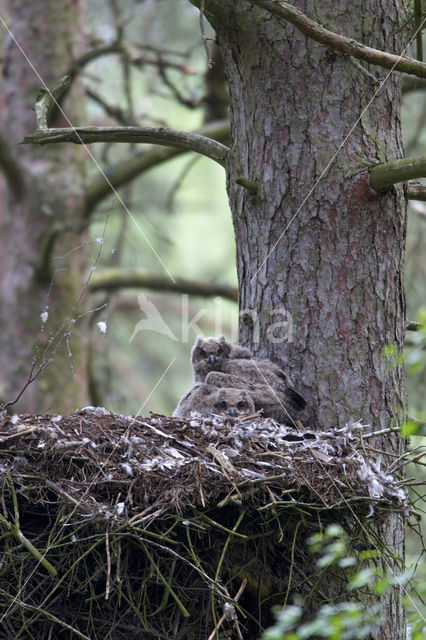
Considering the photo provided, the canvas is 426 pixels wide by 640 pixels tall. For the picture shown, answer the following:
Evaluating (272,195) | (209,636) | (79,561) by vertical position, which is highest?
(272,195)

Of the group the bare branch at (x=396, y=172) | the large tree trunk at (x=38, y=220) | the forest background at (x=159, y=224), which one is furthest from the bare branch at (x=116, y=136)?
the large tree trunk at (x=38, y=220)

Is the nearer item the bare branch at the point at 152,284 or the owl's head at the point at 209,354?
the owl's head at the point at 209,354

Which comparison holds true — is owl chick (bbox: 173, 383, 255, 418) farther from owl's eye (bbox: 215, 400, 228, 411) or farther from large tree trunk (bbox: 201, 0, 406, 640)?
large tree trunk (bbox: 201, 0, 406, 640)

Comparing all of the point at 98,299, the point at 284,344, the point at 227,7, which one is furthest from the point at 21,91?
the point at 284,344

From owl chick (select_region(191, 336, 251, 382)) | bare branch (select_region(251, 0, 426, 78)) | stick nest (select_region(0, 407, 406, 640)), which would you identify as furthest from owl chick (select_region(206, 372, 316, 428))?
bare branch (select_region(251, 0, 426, 78))

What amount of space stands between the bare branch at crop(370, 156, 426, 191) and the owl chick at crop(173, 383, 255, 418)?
1.27 meters

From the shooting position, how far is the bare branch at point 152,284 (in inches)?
315

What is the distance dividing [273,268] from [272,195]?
1.23 feet

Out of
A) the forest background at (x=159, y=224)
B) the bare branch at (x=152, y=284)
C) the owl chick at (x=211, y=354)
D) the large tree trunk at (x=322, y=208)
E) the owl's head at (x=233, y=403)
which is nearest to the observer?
the large tree trunk at (x=322, y=208)

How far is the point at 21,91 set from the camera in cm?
847

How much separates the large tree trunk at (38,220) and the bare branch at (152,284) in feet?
0.79

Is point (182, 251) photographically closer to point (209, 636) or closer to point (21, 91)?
point (21, 91)

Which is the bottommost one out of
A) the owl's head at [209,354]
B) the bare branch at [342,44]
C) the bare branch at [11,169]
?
the owl's head at [209,354]

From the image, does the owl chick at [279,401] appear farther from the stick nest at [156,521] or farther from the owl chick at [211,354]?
the stick nest at [156,521]
